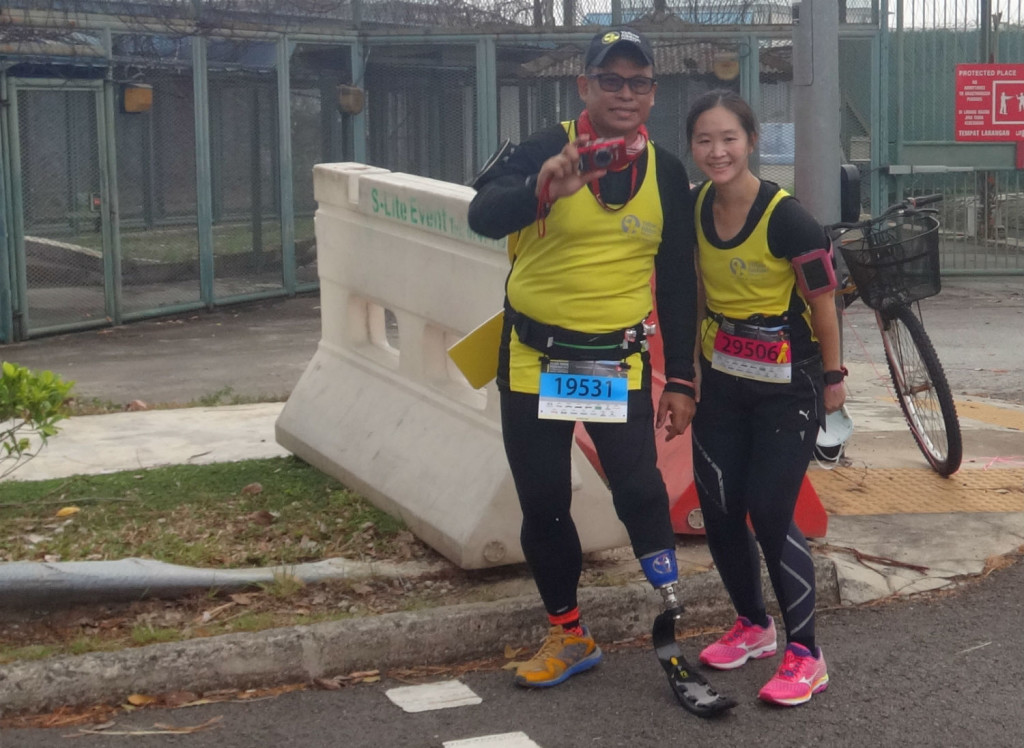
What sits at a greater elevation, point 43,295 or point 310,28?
point 310,28

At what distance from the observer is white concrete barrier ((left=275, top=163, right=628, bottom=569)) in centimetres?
495

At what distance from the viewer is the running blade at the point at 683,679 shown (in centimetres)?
400

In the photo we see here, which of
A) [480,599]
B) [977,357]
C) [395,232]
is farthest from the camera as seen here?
[977,357]

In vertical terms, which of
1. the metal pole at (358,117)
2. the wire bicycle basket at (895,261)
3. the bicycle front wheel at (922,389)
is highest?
the metal pole at (358,117)

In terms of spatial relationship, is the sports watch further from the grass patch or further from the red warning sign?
the red warning sign

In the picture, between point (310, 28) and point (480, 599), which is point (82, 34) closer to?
point (310, 28)

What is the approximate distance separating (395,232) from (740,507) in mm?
2166

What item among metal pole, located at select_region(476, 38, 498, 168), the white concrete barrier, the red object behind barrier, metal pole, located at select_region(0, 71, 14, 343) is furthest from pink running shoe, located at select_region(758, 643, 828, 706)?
metal pole, located at select_region(476, 38, 498, 168)

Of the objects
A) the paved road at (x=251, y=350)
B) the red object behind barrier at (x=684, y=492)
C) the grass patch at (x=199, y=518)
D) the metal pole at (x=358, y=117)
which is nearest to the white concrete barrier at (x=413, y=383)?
the grass patch at (x=199, y=518)

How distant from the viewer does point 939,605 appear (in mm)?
5016

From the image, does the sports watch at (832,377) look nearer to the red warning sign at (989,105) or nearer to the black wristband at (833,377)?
the black wristband at (833,377)

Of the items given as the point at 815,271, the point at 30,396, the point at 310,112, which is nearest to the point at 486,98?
the point at 310,112

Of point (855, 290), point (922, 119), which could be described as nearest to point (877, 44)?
point (922, 119)

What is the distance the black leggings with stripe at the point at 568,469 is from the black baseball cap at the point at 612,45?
3.04 ft
